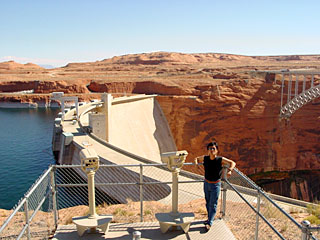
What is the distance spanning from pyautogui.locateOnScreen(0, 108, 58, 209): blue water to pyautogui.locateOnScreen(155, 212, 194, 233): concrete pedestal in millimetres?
13479

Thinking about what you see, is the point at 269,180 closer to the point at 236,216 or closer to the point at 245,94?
the point at 245,94

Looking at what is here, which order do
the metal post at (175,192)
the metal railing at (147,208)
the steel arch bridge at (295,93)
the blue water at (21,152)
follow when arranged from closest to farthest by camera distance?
1. the metal railing at (147,208)
2. the metal post at (175,192)
3. the blue water at (21,152)
4. the steel arch bridge at (295,93)

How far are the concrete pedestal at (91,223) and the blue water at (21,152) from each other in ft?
41.7

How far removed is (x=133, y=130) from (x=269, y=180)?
677 inches

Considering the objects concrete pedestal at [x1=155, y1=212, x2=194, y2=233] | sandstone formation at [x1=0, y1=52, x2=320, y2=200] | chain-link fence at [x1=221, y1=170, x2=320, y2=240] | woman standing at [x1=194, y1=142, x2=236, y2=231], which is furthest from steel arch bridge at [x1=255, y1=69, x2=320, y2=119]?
concrete pedestal at [x1=155, y1=212, x2=194, y2=233]

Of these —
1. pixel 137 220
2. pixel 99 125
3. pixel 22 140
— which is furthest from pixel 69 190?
pixel 22 140

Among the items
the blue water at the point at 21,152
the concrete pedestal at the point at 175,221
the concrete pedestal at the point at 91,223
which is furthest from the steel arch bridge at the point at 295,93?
the concrete pedestal at the point at 91,223

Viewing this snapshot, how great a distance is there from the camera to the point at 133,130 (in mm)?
28906

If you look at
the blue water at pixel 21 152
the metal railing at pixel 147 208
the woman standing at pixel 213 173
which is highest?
the woman standing at pixel 213 173

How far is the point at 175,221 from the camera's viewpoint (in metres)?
6.16

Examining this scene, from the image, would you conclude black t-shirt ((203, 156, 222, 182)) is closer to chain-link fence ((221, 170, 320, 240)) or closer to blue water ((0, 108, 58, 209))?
chain-link fence ((221, 170, 320, 240))

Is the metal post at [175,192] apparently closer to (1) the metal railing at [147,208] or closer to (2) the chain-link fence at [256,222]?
(1) the metal railing at [147,208]

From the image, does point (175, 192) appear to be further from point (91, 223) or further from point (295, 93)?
point (295, 93)

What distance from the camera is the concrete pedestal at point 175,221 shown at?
20.0 feet
